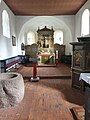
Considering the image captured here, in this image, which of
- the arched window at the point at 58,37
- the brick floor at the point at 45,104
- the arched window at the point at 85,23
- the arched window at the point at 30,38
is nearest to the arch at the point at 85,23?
the arched window at the point at 85,23

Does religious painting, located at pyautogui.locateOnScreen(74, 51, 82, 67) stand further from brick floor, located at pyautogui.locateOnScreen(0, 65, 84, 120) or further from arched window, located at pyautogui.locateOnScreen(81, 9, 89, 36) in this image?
arched window, located at pyautogui.locateOnScreen(81, 9, 89, 36)

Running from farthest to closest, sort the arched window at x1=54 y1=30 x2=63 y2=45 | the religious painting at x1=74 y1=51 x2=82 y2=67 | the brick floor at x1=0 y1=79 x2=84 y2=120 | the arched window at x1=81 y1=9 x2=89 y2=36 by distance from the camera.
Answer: the arched window at x1=54 y1=30 x2=63 y2=45
the arched window at x1=81 y1=9 x2=89 y2=36
the religious painting at x1=74 y1=51 x2=82 y2=67
the brick floor at x1=0 y1=79 x2=84 y2=120

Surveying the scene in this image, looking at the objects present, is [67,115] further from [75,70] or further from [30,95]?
[75,70]

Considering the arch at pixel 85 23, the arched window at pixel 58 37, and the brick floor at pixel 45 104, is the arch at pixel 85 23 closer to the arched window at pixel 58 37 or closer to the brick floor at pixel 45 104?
the arched window at pixel 58 37

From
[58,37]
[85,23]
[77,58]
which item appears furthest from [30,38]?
[77,58]

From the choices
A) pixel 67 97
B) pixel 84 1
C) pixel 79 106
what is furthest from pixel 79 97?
pixel 84 1

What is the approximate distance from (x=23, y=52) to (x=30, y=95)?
8.54 metres

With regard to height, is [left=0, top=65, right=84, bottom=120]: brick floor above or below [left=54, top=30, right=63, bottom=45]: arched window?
below

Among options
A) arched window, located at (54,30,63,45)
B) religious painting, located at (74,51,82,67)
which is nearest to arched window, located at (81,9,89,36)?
arched window, located at (54,30,63,45)

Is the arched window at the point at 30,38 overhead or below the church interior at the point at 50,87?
overhead

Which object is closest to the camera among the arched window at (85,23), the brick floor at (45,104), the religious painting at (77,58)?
the brick floor at (45,104)

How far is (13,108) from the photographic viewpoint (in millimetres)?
3363

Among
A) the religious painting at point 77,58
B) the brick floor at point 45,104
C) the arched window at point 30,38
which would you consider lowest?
the brick floor at point 45,104

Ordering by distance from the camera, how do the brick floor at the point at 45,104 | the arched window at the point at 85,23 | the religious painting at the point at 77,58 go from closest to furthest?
the brick floor at the point at 45,104, the religious painting at the point at 77,58, the arched window at the point at 85,23
